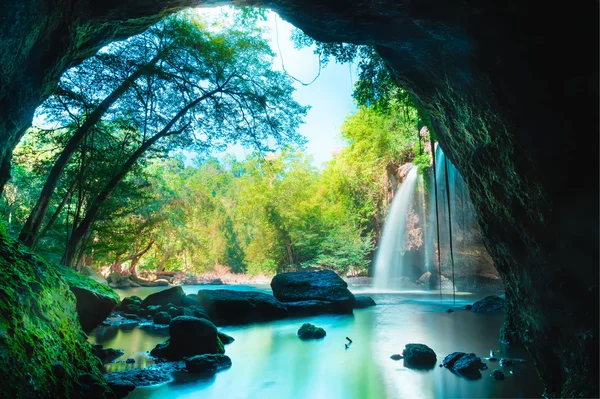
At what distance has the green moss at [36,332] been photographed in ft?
8.70

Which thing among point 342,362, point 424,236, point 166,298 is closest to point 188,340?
point 342,362

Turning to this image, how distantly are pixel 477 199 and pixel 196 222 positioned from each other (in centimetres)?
3276

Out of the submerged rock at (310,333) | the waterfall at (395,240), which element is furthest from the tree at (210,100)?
the waterfall at (395,240)

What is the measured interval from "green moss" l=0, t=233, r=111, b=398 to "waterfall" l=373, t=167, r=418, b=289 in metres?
19.3

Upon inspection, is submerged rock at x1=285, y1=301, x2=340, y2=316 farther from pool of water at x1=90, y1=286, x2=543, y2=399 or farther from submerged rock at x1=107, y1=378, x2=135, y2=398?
submerged rock at x1=107, y1=378, x2=135, y2=398

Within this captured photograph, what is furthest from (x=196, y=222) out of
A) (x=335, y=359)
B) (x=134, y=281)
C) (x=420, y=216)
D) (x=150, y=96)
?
(x=335, y=359)

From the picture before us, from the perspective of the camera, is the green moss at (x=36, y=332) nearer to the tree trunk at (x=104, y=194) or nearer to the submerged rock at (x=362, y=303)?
the tree trunk at (x=104, y=194)

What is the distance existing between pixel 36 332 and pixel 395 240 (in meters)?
21.4

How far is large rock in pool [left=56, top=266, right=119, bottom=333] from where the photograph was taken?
23.1 ft

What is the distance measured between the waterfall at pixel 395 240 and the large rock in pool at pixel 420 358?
16.2 metres

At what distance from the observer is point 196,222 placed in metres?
34.7

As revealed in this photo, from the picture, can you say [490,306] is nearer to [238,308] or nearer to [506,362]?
[506,362]

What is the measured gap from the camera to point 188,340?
19.0ft

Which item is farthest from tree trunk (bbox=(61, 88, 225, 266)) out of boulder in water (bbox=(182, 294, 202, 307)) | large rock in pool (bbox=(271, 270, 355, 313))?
large rock in pool (bbox=(271, 270, 355, 313))
